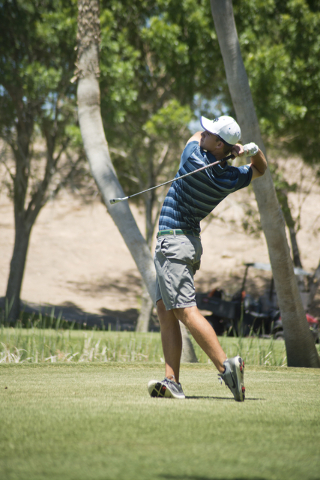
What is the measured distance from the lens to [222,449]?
→ 2049 mm

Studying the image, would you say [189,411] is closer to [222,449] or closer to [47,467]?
[222,449]

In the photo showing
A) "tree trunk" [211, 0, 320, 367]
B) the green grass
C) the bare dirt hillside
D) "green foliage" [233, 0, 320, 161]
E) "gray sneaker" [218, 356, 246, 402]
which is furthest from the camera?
the bare dirt hillside

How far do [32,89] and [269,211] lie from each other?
327 inches

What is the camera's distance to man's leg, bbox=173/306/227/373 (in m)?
3.33

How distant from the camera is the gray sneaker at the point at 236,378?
10.3 feet

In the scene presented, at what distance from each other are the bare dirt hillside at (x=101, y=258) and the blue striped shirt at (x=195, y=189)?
17519 millimetres

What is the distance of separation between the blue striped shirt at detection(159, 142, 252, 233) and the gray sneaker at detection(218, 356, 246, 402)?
963mm

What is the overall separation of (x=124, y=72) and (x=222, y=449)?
38.0ft

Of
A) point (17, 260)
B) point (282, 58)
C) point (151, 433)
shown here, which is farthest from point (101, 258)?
point (151, 433)

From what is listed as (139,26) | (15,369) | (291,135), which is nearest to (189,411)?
(15,369)

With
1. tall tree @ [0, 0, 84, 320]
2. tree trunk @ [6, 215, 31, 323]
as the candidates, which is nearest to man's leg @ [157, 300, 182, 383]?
tall tree @ [0, 0, 84, 320]

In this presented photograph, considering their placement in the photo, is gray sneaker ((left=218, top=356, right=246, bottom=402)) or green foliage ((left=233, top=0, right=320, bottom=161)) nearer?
gray sneaker ((left=218, top=356, right=246, bottom=402))

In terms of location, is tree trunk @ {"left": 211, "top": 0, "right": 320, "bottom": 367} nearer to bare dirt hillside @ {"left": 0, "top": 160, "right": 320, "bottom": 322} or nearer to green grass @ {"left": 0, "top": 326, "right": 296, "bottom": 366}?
green grass @ {"left": 0, "top": 326, "right": 296, "bottom": 366}

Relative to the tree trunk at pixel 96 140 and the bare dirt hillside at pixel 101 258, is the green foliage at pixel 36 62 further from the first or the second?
the bare dirt hillside at pixel 101 258
